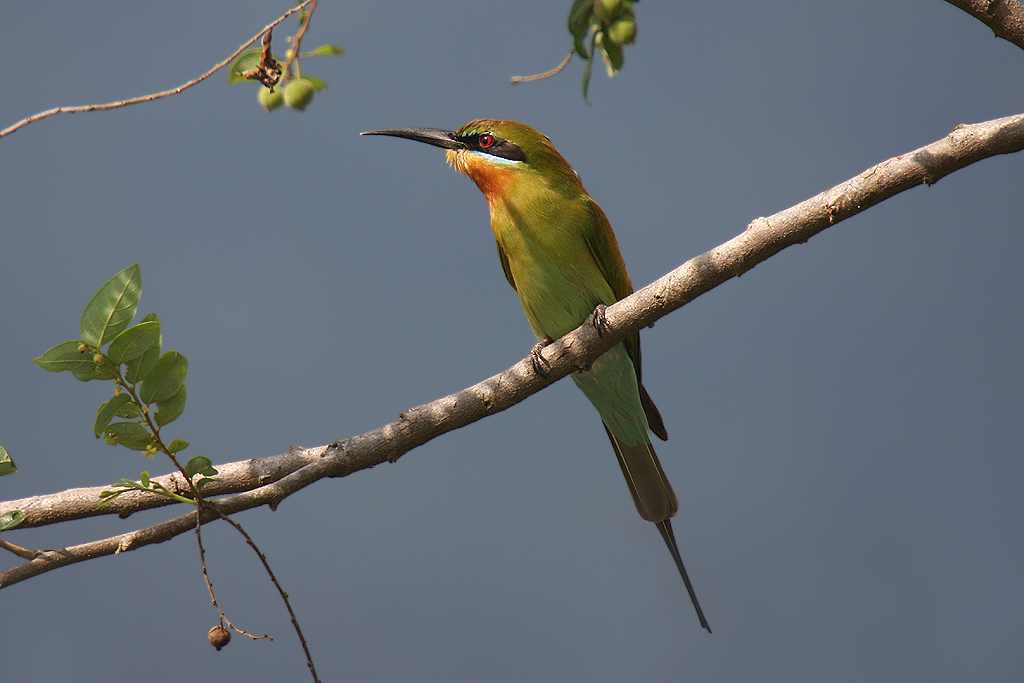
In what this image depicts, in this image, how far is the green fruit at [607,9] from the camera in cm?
175

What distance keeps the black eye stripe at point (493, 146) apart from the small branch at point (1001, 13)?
48.0 inches

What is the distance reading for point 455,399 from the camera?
164 centimetres

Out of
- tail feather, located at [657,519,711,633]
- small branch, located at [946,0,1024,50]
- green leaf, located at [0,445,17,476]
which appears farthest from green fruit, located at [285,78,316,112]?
tail feather, located at [657,519,711,633]

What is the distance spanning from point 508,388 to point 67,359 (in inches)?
33.6

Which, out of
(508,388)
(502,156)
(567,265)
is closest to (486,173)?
(502,156)

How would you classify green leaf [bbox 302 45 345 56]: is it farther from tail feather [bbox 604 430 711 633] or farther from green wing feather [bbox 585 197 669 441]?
tail feather [bbox 604 430 711 633]

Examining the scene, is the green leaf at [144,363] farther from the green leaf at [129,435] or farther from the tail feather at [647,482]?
the tail feather at [647,482]

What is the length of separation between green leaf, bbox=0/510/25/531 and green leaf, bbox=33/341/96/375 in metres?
0.35

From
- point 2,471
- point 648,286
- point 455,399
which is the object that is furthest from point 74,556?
point 648,286

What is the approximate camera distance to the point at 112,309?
4.07 ft

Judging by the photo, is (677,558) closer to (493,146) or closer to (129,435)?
(493,146)

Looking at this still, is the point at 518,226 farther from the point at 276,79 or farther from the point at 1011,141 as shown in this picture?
the point at 1011,141

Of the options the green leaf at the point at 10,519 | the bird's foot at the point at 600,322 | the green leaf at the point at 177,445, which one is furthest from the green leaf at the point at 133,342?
the bird's foot at the point at 600,322

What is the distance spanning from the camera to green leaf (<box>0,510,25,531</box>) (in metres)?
1.39
